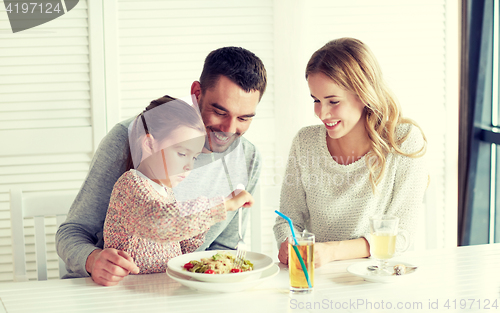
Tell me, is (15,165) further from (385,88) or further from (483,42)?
(483,42)

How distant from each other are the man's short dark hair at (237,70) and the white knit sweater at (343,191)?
0.31 meters

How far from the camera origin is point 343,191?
149 cm

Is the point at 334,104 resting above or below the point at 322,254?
above

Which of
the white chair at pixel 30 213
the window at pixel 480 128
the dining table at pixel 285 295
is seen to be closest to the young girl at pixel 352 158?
the dining table at pixel 285 295

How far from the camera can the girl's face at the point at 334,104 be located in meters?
1.41

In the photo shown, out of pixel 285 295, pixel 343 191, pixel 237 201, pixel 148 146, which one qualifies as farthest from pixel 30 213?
pixel 343 191

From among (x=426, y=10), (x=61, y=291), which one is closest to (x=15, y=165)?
(x=61, y=291)

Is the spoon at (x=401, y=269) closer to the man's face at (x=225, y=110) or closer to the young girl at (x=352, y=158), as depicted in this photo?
the young girl at (x=352, y=158)

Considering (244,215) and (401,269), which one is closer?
(401,269)

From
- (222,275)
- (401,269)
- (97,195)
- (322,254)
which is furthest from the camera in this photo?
(97,195)

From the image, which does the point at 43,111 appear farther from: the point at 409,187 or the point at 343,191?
the point at 409,187

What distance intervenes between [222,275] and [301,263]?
164 mm

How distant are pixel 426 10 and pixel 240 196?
1.66 m

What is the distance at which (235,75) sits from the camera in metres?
1.33
